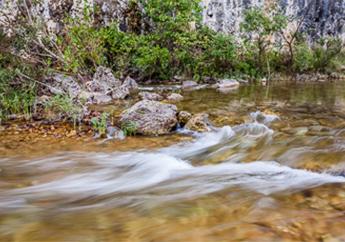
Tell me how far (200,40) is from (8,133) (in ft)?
37.0

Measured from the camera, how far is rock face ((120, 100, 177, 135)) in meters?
5.84

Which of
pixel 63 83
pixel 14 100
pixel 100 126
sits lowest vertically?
pixel 100 126

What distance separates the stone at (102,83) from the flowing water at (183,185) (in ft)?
14.3

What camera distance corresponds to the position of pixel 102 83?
34.2ft

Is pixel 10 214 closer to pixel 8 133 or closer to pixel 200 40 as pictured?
pixel 8 133

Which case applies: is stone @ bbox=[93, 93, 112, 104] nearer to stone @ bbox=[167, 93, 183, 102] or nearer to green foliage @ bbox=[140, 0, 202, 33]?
stone @ bbox=[167, 93, 183, 102]

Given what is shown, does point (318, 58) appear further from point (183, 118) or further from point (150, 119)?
point (150, 119)

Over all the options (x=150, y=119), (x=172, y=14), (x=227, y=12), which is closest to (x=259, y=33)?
(x=227, y=12)

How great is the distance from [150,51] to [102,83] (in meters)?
4.20

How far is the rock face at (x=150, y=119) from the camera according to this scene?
5.84m

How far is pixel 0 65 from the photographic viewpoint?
8648mm

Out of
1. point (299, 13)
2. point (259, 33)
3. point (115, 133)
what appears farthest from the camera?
point (299, 13)

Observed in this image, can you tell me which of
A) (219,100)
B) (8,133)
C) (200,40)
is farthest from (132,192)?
(200,40)

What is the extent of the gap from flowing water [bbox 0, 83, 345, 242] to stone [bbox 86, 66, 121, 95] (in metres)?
4.37
